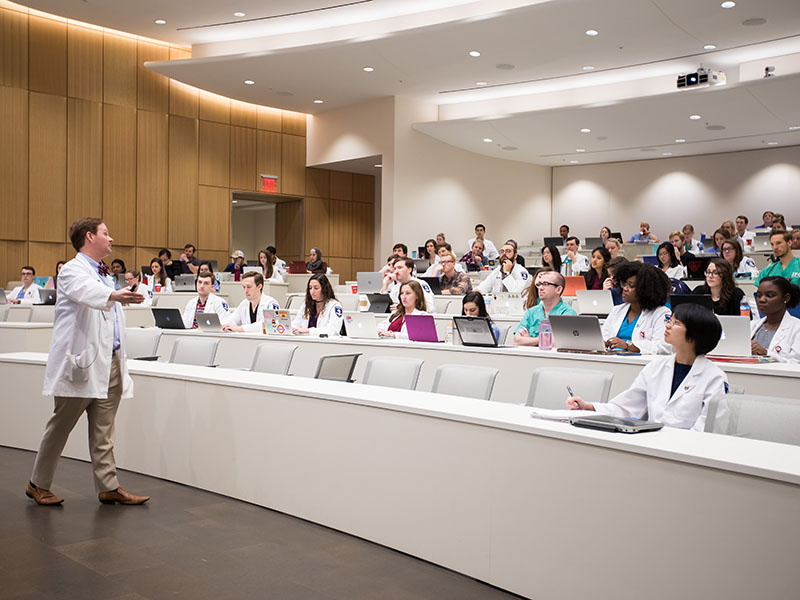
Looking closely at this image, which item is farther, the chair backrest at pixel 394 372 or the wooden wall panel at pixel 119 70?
the wooden wall panel at pixel 119 70

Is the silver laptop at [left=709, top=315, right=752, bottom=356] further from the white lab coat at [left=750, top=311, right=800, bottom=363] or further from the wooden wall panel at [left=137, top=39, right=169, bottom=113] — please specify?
the wooden wall panel at [left=137, top=39, right=169, bottom=113]

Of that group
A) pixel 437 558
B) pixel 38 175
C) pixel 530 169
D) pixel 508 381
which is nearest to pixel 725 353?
pixel 508 381

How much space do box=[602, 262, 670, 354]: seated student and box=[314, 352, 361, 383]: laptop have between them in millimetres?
1659

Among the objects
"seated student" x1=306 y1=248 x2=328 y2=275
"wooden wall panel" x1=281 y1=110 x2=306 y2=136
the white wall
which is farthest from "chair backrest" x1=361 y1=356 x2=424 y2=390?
the white wall

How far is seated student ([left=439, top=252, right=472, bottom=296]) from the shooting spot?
9102mm

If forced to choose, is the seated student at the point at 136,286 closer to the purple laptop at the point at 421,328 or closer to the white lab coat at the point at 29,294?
the white lab coat at the point at 29,294

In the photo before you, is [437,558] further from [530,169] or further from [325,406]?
[530,169]

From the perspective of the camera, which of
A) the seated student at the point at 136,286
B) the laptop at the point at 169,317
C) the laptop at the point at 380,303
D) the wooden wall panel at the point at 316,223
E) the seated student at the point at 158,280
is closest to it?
the laptop at the point at 169,317

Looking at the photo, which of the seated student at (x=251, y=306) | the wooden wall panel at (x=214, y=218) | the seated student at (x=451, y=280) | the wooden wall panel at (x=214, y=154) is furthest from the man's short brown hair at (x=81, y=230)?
the wooden wall panel at (x=214, y=154)

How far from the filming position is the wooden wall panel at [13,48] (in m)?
13.3

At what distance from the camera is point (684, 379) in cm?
314

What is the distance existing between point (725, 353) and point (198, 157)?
1337 cm

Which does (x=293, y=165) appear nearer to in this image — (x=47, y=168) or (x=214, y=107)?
(x=214, y=107)

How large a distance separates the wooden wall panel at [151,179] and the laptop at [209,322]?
340 inches
